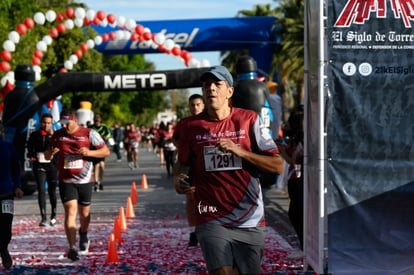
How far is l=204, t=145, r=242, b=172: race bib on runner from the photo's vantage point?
5.21 meters

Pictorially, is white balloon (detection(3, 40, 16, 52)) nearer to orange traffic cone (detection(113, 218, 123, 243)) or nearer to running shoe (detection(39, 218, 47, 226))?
running shoe (detection(39, 218, 47, 226))

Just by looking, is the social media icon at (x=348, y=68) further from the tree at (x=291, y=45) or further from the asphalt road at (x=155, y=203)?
the tree at (x=291, y=45)

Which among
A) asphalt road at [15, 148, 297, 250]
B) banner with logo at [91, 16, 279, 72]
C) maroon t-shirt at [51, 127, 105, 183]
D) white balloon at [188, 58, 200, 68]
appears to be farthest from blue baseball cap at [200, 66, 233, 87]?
banner with logo at [91, 16, 279, 72]

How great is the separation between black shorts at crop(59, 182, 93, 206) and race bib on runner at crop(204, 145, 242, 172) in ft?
15.6

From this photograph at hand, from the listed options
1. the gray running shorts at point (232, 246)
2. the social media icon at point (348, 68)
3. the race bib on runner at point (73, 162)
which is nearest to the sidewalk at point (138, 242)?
the race bib on runner at point (73, 162)

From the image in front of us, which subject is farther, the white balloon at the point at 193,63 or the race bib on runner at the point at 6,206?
the white balloon at the point at 193,63

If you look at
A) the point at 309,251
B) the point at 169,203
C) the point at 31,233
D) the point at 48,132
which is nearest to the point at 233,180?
the point at 309,251

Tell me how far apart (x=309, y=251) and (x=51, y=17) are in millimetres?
17674

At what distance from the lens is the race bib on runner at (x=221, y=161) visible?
521 centimetres

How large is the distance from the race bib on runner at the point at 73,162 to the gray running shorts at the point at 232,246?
4701 millimetres

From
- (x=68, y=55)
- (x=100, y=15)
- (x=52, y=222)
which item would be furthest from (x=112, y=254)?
(x=68, y=55)

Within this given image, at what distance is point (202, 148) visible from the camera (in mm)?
5281

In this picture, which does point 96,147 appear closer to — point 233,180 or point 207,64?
point 233,180

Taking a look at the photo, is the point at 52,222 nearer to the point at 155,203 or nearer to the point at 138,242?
the point at 138,242
